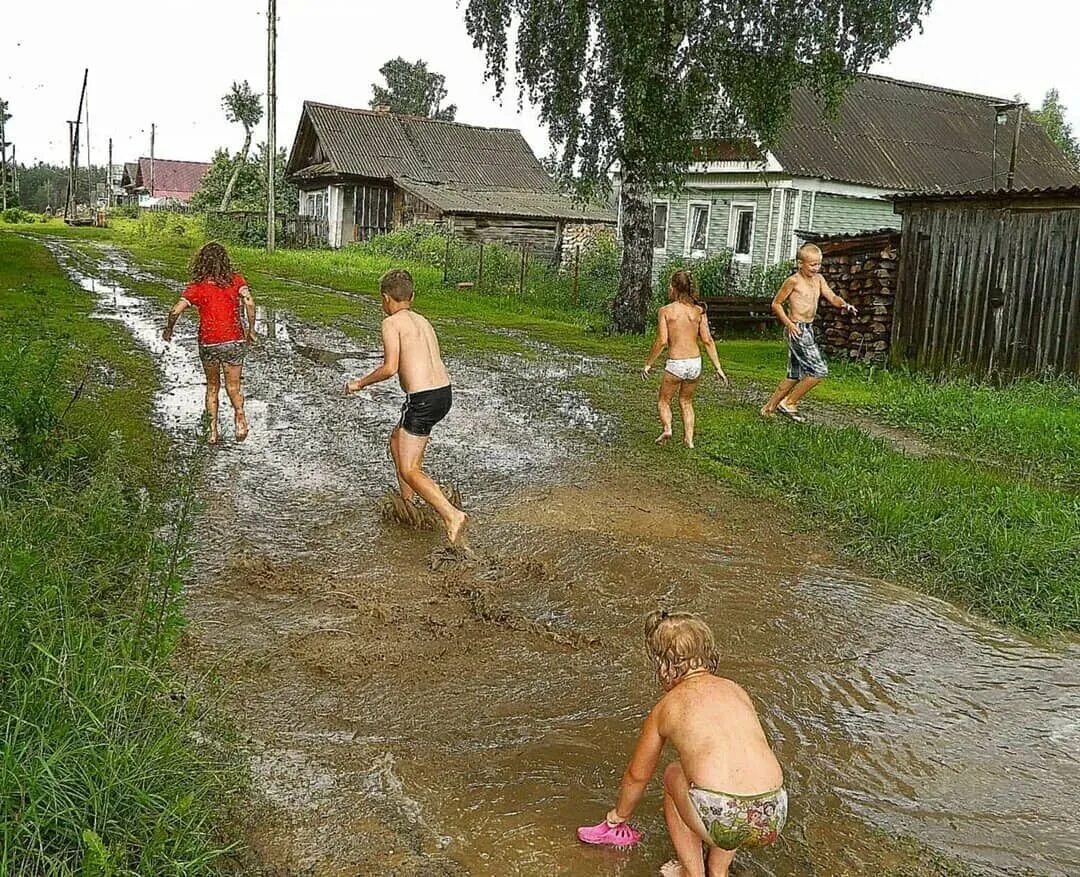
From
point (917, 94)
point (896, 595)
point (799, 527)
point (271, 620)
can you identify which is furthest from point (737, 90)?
point (917, 94)

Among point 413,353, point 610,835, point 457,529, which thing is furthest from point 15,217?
point 610,835

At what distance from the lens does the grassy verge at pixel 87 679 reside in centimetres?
297

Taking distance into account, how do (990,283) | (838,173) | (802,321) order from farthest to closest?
1. (838,173)
2. (990,283)
3. (802,321)

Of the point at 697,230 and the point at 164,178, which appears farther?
the point at 164,178

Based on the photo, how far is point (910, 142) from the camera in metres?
27.9

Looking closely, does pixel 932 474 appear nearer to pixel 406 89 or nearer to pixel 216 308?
pixel 216 308

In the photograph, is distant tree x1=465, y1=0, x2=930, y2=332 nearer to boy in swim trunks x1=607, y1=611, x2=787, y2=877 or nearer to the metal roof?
the metal roof

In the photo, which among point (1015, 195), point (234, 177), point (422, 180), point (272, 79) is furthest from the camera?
point (234, 177)

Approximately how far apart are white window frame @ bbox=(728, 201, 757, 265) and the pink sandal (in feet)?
73.7

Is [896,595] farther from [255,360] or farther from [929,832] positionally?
[255,360]

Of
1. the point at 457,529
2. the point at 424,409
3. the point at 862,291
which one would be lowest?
the point at 457,529

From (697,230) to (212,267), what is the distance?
65.4ft

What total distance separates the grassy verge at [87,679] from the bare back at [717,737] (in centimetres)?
146

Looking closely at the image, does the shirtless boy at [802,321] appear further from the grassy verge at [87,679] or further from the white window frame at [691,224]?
the white window frame at [691,224]
